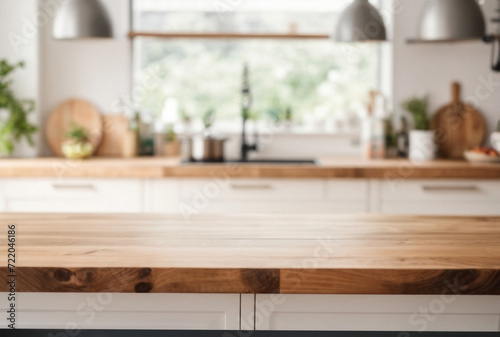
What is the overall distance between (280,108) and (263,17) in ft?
2.20

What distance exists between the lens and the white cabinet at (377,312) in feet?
5.17

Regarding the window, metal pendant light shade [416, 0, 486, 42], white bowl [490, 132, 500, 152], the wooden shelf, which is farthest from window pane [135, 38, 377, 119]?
metal pendant light shade [416, 0, 486, 42]

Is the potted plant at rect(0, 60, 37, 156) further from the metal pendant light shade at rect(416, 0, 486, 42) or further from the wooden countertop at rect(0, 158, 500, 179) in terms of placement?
the metal pendant light shade at rect(416, 0, 486, 42)

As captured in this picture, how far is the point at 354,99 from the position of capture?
4.73 metres

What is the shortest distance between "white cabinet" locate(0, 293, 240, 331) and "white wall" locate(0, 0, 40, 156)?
9.56 feet

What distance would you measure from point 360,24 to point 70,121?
2301mm

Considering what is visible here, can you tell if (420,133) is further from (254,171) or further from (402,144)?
(254,171)

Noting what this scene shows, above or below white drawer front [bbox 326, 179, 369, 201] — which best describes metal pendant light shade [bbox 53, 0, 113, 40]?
above

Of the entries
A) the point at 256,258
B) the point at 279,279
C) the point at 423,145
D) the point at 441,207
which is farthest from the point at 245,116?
the point at 279,279

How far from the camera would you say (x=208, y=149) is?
4.09m

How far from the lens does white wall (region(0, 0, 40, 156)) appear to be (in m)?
4.21

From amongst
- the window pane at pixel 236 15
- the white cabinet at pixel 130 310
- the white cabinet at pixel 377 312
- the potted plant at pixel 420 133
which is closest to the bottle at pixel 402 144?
the potted plant at pixel 420 133

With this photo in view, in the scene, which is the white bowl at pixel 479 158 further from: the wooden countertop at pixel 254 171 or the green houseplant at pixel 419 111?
the green houseplant at pixel 419 111

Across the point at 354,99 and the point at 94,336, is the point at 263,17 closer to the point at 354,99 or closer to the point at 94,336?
the point at 354,99
